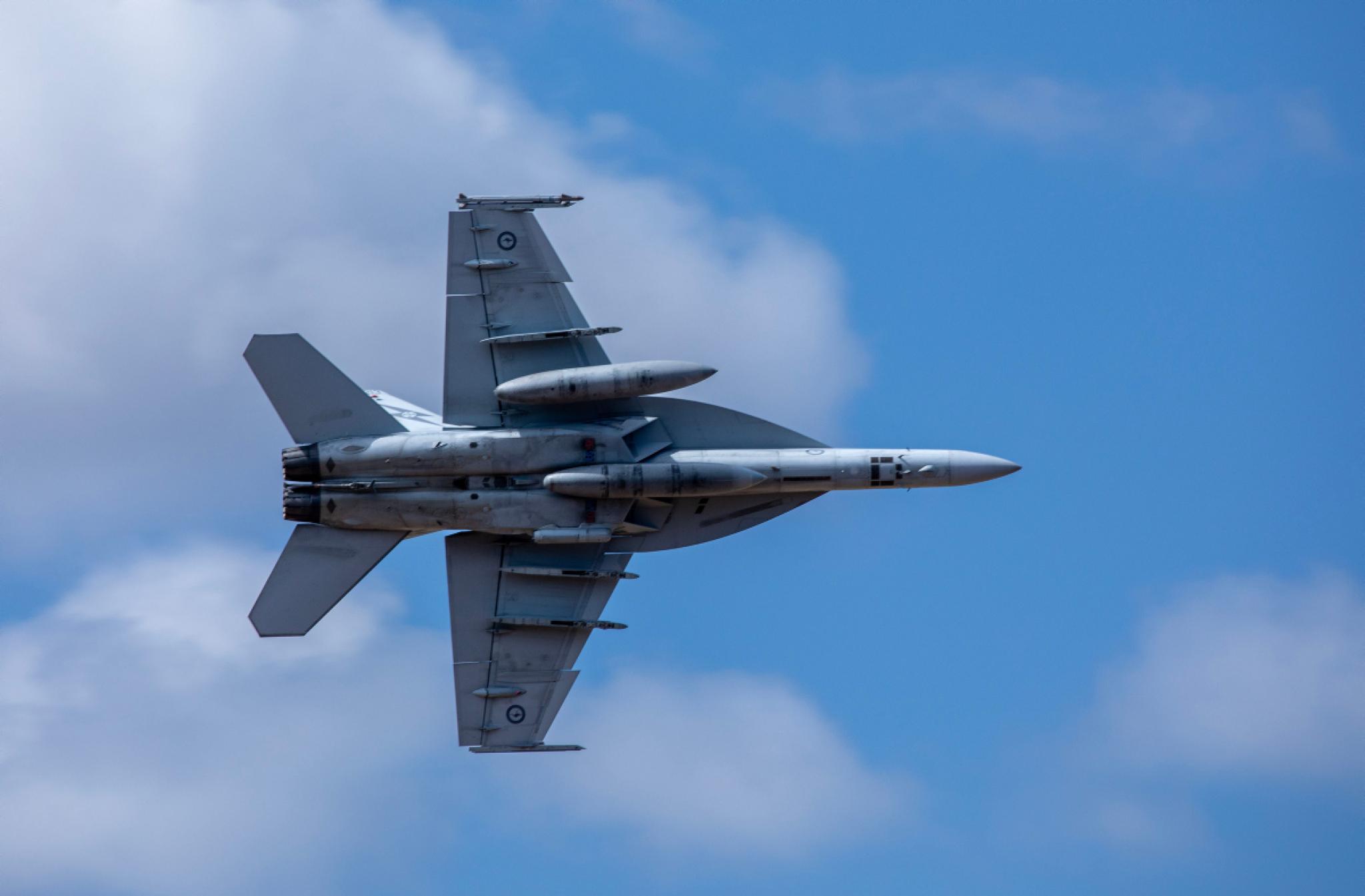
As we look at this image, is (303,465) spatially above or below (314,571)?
above

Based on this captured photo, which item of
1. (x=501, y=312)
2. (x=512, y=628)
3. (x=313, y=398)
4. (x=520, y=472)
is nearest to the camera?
(x=520, y=472)

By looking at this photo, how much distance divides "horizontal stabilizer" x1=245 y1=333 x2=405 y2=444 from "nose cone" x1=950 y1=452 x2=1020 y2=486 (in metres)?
11.1

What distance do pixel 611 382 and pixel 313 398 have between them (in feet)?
19.5

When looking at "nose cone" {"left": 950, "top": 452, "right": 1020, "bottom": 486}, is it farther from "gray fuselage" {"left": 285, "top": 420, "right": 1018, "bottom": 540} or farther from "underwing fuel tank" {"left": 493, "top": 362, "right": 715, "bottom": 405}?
"underwing fuel tank" {"left": 493, "top": 362, "right": 715, "bottom": 405}

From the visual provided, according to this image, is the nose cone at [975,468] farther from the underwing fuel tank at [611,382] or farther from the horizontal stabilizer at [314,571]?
the horizontal stabilizer at [314,571]

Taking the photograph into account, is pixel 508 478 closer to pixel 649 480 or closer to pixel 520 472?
pixel 520 472

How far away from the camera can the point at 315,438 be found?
3762 centimetres

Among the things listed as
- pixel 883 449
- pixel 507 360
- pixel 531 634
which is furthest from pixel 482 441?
pixel 883 449

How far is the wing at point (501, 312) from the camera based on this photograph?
38.0 metres

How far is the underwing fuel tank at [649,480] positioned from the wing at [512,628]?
1884mm

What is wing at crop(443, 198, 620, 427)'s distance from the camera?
38000 mm

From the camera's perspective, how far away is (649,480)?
37.2m

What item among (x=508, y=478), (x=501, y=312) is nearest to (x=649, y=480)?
(x=508, y=478)

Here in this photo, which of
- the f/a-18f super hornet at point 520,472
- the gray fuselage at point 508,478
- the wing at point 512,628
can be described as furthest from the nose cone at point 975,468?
the wing at point 512,628
